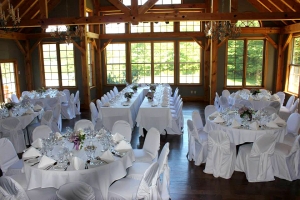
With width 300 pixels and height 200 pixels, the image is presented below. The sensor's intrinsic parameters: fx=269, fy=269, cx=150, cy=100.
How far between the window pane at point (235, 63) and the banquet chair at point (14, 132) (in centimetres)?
937

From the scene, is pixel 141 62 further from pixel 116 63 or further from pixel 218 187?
pixel 218 187

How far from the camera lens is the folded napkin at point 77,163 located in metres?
3.53

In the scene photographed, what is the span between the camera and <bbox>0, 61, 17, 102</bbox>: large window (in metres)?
10.7

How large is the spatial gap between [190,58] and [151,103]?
6.13 metres

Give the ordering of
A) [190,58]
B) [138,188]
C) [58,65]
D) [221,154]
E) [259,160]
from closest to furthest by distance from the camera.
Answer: [138,188] < [259,160] < [221,154] < [58,65] < [190,58]

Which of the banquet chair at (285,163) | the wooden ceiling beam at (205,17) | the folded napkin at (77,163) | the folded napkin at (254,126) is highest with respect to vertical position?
the wooden ceiling beam at (205,17)

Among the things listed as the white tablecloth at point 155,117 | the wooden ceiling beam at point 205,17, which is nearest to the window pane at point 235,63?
the wooden ceiling beam at point 205,17

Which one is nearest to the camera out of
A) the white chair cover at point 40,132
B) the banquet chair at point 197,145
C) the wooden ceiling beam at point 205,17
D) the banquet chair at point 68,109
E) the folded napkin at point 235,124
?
the white chair cover at point 40,132

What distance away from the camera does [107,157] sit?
3734mm

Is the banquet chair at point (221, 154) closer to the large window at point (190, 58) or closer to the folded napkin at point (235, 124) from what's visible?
the folded napkin at point (235, 124)

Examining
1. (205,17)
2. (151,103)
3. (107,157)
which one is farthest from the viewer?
(205,17)

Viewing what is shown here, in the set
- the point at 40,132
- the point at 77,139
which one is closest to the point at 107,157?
the point at 77,139

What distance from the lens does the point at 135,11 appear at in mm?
8062

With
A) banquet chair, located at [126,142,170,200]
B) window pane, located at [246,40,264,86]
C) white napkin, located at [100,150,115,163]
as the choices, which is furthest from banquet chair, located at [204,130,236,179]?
window pane, located at [246,40,264,86]
